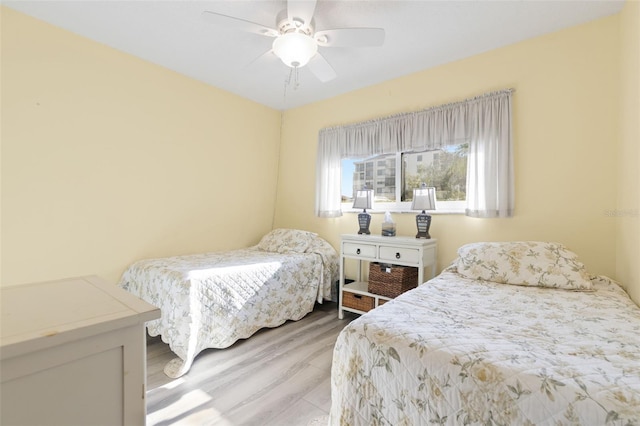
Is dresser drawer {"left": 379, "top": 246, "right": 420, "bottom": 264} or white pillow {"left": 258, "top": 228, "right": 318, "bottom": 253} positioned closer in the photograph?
dresser drawer {"left": 379, "top": 246, "right": 420, "bottom": 264}

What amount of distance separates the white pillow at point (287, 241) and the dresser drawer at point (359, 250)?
0.52 meters

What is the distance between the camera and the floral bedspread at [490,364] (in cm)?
71

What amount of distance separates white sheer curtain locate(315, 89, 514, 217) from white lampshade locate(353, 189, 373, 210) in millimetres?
414

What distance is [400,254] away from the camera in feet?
7.98

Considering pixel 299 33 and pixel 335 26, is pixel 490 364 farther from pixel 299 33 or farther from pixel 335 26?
pixel 335 26

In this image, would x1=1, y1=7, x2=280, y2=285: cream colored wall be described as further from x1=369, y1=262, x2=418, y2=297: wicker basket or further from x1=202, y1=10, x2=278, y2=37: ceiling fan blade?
x1=369, y1=262, x2=418, y2=297: wicker basket

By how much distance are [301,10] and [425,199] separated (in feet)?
5.47

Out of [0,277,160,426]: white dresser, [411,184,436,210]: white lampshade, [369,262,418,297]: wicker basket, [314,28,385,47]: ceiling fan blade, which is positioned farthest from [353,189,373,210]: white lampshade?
[0,277,160,426]: white dresser

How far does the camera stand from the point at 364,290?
273cm

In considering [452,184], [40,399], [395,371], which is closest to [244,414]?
[395,371]

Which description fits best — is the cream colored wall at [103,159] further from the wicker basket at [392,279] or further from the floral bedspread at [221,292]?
the wicker basket at [392,279]

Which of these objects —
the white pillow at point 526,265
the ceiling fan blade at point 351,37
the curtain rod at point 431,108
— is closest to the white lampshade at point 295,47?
the ceiling fan blade at point 351,37

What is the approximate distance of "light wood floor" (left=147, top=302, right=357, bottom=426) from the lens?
4.88 ft

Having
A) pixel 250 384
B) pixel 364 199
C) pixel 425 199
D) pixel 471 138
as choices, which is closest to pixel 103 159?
pixel 250 384
